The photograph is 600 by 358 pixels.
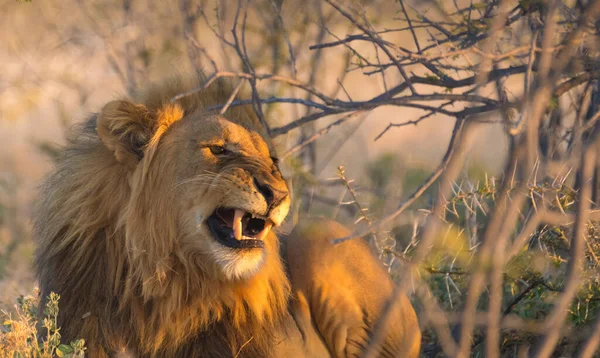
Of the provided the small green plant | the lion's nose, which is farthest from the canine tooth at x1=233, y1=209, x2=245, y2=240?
the small green plant

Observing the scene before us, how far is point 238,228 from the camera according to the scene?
377cm

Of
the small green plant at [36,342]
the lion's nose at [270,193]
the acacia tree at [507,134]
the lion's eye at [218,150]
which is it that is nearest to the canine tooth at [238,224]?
the lion's nose at [270,193]

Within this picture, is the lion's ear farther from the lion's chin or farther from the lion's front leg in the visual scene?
the lion's front leg

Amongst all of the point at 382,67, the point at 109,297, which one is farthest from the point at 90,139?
the point at 382,67

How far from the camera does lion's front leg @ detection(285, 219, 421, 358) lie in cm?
445

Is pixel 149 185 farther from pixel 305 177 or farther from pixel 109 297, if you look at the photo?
pixel 305 177

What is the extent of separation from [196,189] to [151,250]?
33 cm

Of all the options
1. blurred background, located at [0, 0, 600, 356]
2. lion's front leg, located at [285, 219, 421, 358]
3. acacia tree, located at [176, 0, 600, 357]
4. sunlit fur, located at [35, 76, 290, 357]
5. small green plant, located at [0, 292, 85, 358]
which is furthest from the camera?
lion's front leg, located at [285, 219, 421, 358]

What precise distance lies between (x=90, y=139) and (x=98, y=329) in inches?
35.1

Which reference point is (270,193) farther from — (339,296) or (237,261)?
(339,296)

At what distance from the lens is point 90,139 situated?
4.18m

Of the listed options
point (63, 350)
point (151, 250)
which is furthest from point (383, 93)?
point (63, 350)

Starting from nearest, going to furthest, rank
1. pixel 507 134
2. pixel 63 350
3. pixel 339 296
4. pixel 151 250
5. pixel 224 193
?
pixel 63 350 → pixel 224 193 → pixel 151 250 → pixel 339 296 → pixel 507 134

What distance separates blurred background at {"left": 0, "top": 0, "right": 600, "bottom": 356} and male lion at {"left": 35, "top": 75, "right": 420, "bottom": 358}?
35 centimetres
